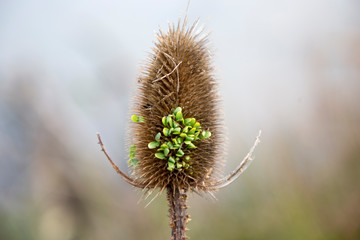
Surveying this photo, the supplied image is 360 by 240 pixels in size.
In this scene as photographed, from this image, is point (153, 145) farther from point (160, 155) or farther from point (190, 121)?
point (190, 121)

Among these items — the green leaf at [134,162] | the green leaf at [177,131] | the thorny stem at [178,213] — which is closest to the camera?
the green leaf at [177,131]

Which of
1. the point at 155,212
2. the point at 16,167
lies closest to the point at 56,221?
the point at 16,167

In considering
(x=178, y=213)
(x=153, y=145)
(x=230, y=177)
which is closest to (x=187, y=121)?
(x=153, y=145)

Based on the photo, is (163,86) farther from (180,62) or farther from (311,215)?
(311,215)

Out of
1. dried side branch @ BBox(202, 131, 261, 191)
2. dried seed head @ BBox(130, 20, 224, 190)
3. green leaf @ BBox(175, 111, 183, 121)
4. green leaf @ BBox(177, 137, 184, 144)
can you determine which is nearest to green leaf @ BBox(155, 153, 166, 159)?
dried seed head @ BBox(130, 20, 224, 190)

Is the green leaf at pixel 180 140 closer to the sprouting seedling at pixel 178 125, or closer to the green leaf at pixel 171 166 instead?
the sprouting seedling at pixel 178 125

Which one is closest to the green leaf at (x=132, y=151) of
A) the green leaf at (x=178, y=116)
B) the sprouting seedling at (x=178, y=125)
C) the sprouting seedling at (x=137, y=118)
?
the sprouting seedling at (x=178, y=125)
